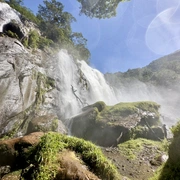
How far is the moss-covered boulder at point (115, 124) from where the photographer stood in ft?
40.0

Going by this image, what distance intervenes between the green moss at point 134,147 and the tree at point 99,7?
10.1m

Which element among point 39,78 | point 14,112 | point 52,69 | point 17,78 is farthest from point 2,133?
point 52,69

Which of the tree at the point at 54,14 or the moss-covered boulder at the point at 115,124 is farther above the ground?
the tree at the point at 54,14

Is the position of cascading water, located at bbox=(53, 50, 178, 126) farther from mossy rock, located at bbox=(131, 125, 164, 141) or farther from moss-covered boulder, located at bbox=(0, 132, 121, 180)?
moss-covered boulder, located at bbox=(0, 132, 121, 180)

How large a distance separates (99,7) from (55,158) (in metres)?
11.5

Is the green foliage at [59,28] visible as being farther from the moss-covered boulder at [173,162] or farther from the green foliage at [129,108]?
the moss-covered boulder at [173,162]

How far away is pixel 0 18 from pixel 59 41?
11044 mm

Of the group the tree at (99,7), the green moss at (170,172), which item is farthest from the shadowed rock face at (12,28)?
the green moss at (170,172)

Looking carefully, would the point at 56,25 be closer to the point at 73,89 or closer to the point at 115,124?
the point at 73,89

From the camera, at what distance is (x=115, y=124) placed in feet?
41.9

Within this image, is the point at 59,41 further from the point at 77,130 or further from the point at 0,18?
the point at 77,130

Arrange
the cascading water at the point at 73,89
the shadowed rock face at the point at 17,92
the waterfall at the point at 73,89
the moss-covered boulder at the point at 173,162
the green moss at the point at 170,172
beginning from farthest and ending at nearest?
1. the waterfall at the point at 73,89
2. the cascading water at the point at 73,89
3. the shadowed rock face at the point at 17,92
4. the moss-covered boulder at the point at 173,162
5. the green moss at the point at 170,172

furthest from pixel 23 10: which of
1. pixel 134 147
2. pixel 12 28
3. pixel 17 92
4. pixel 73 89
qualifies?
pixel 134 147

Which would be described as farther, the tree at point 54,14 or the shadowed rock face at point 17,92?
the tree at point 54,14
